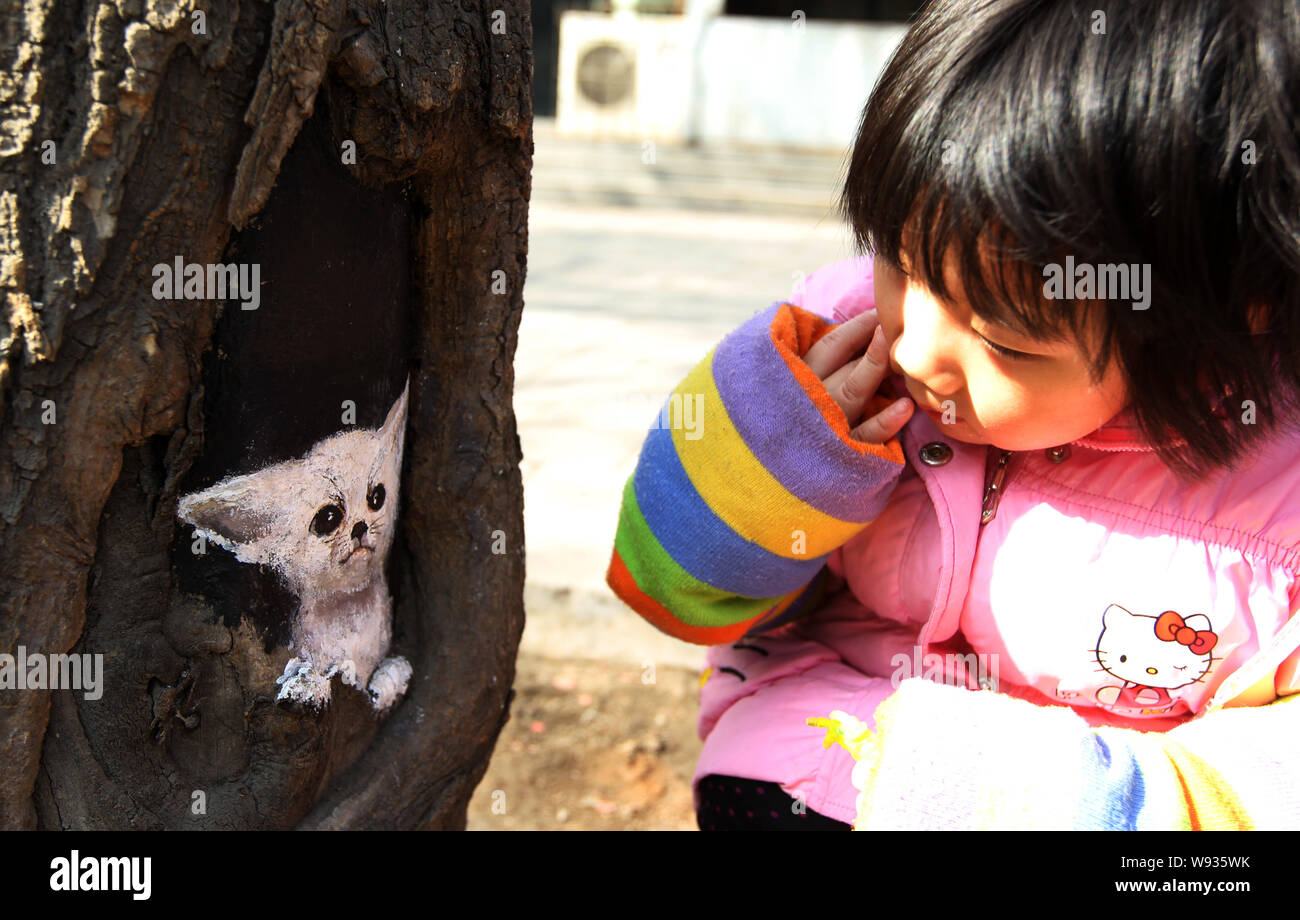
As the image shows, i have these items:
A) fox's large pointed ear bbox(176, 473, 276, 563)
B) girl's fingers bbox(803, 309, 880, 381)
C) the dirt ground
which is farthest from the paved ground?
fox's large pointed ear bbox(176, 473, 276, 563)

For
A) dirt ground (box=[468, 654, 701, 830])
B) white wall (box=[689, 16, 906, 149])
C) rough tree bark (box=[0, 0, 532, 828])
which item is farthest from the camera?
white wall (box=[689, 16, 906, 149])

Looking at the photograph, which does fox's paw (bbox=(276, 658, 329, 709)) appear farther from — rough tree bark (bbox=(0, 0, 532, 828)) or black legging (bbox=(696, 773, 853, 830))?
black legging (bbox=(696, 773, 853, 830))

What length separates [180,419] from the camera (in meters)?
1.12

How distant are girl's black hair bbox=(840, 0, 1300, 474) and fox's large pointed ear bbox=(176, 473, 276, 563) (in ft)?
2.46

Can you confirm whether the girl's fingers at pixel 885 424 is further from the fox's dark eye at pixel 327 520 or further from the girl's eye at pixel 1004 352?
the fox's dark eye at pixel 327 520

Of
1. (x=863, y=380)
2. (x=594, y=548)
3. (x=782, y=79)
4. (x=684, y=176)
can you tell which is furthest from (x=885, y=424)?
(x=782, y=79)

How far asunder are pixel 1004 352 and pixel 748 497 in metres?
0.36

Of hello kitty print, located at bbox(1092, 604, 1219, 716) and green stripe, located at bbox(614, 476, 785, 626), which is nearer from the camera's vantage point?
hello kitty print, located at bbox(1092, 604, 1219, 716)

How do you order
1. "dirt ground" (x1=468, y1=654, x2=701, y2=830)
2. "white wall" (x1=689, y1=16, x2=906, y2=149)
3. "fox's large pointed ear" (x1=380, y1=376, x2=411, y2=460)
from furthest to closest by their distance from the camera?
"white wall" (x1=689, y1=16, x2=906, y2=149), "dirt ground" (x1=468, y1=654, x2=701, y2=830), "fox's large pointed ear" (x1=380, y1=376, x2=411, y2=460)

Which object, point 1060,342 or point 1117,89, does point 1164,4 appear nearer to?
point 1117,89

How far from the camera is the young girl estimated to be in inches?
42.6

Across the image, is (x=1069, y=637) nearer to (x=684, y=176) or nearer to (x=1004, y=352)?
(x=1004, y=352)

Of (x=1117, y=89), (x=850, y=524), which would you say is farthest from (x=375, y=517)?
A: (x=1117, y=89)

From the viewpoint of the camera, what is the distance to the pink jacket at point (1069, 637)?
117cm
